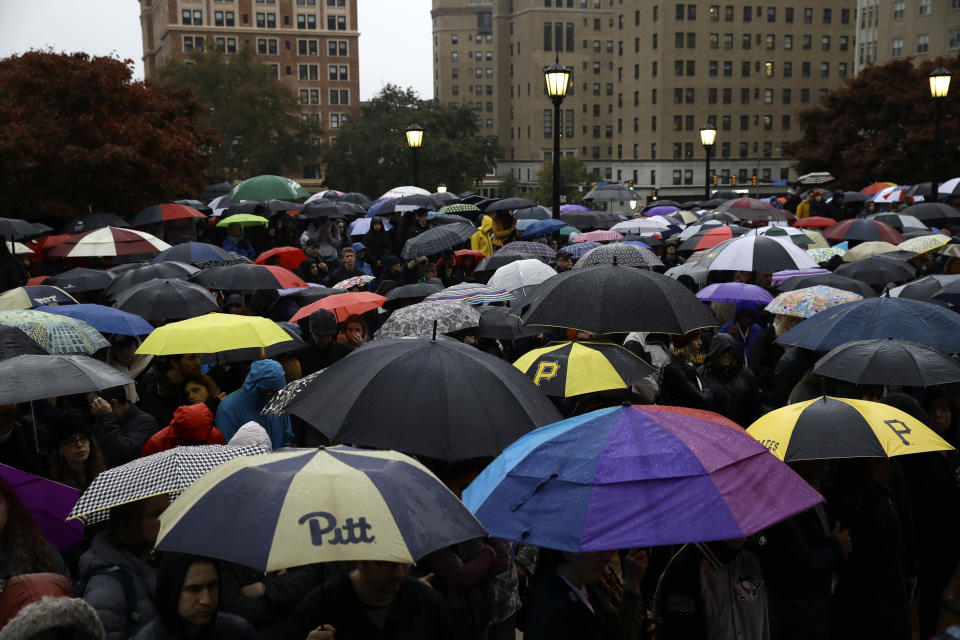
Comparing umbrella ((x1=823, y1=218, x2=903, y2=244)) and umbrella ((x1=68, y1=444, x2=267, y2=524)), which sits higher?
umbrella ((x1=823, y1=218, x2=903, y2=244))

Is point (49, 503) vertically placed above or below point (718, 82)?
below

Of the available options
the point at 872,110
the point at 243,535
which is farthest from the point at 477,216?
the point at 872,110

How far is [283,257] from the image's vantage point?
15781mm

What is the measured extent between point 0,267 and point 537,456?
11522 millimetres

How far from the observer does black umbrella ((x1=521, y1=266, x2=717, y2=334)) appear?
306 inches

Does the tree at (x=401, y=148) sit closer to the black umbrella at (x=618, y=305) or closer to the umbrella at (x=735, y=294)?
the umbrella at (x=735, y=294)

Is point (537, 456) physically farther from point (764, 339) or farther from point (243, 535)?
point (764, 339)

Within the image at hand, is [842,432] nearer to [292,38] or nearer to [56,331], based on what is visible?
[56,331]

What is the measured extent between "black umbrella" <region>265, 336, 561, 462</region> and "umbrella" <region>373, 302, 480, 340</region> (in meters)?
2.91

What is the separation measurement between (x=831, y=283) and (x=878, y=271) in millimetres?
1761

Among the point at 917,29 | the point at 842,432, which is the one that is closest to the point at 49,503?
the point at 842,432

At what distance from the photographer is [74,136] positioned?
22.8 meters

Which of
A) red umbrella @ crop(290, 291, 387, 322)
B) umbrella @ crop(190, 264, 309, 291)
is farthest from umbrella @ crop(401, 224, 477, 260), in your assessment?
red umbrella @ crop(290, 291, 387, 322)

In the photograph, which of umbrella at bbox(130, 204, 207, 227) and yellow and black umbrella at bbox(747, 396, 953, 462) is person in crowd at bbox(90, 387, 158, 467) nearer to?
yellow and black umbrella at bbox(747, 396, 953, 462)
